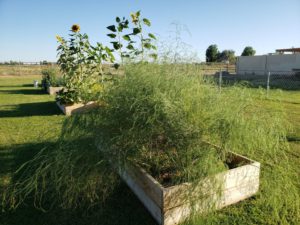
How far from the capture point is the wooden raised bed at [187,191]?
5.29 feet

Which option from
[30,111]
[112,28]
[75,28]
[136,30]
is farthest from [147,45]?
[30,111]

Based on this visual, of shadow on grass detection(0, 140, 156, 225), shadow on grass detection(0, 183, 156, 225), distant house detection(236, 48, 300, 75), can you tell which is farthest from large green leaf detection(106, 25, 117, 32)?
distant house detection(236, 48, 300, 75)

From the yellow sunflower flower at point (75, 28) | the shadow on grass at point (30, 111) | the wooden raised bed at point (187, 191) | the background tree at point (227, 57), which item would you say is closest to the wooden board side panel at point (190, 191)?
the wooden raised bed at point (187, 191)

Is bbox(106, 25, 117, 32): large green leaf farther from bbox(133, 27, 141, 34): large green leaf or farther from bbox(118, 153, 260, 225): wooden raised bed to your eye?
bbox(118, 153, 260, 225): wooden raised bed

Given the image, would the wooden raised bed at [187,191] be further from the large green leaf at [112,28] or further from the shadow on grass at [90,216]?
the large green leaf at [112,28]

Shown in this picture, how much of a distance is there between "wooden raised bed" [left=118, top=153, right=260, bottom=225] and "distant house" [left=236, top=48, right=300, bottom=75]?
1518cm

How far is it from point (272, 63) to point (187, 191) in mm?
19992

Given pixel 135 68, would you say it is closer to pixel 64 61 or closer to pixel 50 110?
pixel 64 61

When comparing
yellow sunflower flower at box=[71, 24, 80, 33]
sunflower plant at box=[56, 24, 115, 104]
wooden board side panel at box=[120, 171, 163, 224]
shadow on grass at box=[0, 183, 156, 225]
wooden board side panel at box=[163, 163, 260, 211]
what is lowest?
shadow on grass at box=[0, 183, 156, 225]

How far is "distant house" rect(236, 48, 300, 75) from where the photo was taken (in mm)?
17266

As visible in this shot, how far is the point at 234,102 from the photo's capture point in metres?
1.96

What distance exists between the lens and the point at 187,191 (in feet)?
5.29

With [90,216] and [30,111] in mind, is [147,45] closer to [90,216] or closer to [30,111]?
[90,216]

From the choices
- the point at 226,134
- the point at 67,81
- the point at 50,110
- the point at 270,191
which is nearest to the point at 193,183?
the point at 226,134
